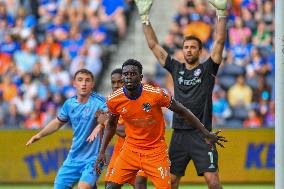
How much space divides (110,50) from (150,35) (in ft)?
34.7

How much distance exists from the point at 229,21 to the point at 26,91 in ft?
17.3

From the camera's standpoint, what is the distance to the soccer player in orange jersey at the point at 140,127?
9.65 m

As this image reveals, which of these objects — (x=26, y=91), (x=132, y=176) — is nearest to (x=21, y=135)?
(x=26, y=91)

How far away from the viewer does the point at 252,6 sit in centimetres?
2139

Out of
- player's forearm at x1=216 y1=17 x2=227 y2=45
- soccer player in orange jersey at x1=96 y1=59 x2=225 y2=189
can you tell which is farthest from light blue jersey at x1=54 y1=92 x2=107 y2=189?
player's forearm at x1=216 y1=17 x2=227 y2=45

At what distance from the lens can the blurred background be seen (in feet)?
64.5

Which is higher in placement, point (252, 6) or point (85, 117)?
point (252, 6)

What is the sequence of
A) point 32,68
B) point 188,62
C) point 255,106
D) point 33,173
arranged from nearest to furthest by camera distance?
1. point 188,62
2. point 33,173
3. point 255,106
4. point 32,68

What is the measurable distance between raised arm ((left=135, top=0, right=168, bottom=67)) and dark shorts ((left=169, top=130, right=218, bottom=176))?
1.05m

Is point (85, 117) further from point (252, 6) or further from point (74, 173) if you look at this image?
point (252, 6)

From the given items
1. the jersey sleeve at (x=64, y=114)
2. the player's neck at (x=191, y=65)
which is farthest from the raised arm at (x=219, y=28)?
the jersey sleeve at (x=64, y=114)

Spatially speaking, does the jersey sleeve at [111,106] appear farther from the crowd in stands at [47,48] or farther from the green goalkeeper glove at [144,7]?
the crowd in stands at [47,48]

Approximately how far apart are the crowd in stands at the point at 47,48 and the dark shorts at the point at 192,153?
936cm

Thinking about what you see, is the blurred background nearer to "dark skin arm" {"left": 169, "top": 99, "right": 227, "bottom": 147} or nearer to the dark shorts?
the dark shorts
